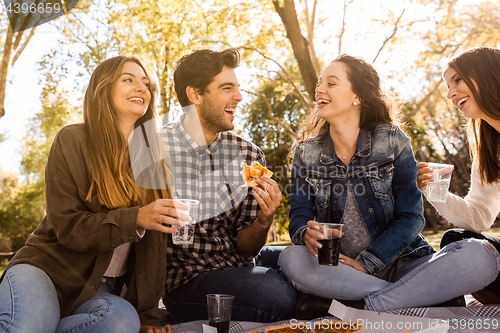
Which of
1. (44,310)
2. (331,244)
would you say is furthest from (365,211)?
(44,310)

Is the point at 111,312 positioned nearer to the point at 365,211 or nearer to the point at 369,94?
the point at 365,211

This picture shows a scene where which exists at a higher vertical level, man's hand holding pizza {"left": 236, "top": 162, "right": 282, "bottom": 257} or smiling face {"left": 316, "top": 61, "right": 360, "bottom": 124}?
smiling face {"left": 316, "top": 61, "right": 360, "bottom": 124}

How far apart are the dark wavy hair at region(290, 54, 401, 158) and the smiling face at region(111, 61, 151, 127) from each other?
5.66 ft

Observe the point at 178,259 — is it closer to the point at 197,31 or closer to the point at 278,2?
the point at 278,2

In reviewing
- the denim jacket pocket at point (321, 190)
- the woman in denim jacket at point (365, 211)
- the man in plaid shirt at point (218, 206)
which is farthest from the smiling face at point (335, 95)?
the man in plaid shirt at point (218, 206)

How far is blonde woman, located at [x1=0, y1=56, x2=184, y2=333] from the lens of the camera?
7.39 ft

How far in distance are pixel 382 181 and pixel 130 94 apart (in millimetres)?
2084

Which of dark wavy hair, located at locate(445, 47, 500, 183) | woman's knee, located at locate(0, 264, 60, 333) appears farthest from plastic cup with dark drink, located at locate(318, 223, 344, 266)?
woman's knee, located at locate(0, 264, 60, 333)

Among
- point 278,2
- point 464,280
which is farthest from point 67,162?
point 278,2

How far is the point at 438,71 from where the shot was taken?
430 inches

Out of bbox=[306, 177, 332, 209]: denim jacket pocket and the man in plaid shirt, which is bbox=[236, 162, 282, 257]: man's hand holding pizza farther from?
bbox=[306, 177, 332, 209]: denim jacket pocket

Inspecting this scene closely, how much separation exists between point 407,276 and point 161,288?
1758 millimetres

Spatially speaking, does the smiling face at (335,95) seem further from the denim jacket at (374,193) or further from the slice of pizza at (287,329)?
the slice of pizza at (287,329)

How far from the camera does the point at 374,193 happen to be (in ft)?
10.6
